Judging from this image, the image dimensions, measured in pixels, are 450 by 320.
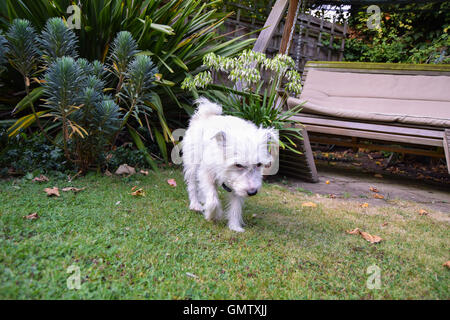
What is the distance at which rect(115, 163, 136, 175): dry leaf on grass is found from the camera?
3.81m

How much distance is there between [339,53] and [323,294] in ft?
31.6

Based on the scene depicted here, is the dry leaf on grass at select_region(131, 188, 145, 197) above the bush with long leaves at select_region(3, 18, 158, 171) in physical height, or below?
below

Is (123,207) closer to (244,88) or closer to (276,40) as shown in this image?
(244,88)

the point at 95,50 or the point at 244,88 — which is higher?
the point at 95,50

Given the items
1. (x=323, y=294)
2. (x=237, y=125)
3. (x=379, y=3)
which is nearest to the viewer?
(x=323, y=294)

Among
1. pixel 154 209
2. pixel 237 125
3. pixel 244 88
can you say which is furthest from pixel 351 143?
pixel 154 209

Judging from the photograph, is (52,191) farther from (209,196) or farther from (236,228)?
(236,228)

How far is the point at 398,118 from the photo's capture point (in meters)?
4.76

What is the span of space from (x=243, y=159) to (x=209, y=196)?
0.49 meters

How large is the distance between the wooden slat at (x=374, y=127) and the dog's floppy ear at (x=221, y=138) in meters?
3.00

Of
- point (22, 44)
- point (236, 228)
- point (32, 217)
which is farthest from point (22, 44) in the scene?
point (236, 228)

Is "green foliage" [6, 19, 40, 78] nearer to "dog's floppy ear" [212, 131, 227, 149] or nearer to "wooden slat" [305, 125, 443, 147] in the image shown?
"dog's floppy ear" [212, 131, 227, 149]

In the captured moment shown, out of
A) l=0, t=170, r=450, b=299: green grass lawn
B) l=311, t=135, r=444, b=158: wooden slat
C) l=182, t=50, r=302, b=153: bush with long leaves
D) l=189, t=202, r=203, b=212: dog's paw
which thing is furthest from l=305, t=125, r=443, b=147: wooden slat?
l=189, t=202, r=203, b=212: dog's paw

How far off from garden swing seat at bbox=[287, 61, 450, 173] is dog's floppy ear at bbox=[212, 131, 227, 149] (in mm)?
2445
